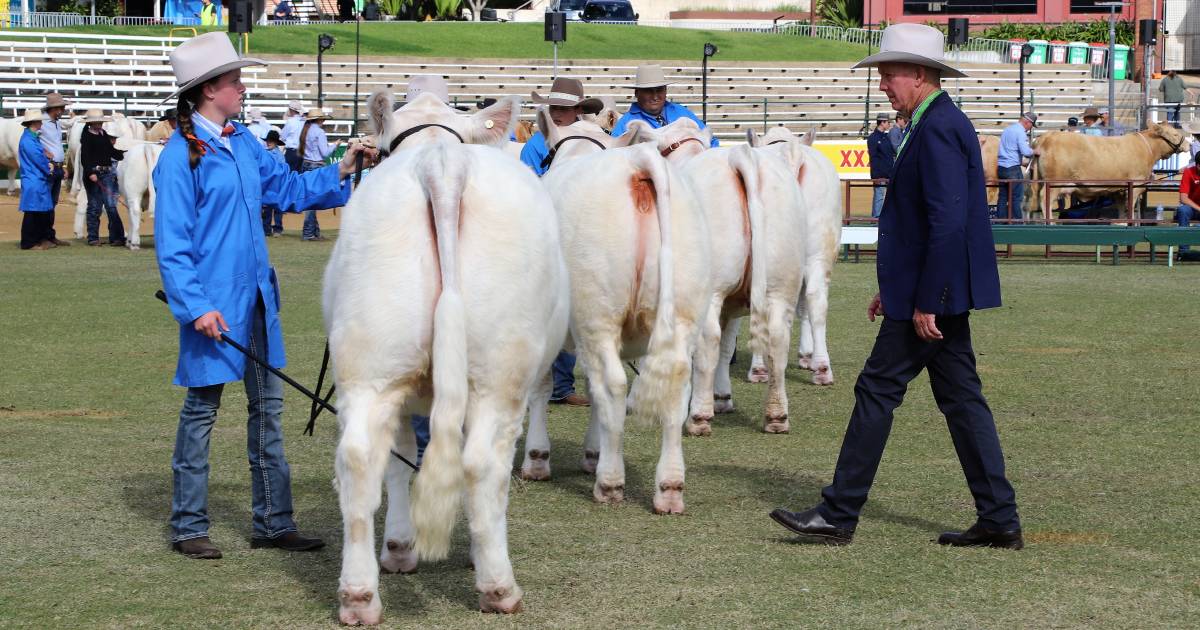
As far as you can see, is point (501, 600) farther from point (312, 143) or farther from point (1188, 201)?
point (312, 143)

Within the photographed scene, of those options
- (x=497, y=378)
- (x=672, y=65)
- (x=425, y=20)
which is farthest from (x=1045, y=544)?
(x=425, y=20)

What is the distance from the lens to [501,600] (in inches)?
204

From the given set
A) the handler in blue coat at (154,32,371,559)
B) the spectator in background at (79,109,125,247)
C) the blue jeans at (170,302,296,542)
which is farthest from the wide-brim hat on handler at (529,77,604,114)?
the spectator in background at (79,109,125,247)

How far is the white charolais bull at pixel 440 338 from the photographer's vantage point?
490 centimetres

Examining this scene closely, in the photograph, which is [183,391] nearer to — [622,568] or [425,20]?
[622,568]

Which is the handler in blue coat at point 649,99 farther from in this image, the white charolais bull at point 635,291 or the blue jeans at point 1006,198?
the blue jeans at point 1006,198

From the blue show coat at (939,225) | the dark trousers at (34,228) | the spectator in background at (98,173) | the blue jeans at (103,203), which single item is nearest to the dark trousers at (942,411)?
the blue show coat at (939,225)

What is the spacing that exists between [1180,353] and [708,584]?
25.7ft

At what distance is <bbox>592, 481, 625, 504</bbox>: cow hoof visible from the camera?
7.10 metres

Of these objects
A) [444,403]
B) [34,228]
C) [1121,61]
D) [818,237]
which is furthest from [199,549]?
[1121,61]

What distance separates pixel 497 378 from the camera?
5090 millimetres

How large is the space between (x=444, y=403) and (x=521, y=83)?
4559 centimetres

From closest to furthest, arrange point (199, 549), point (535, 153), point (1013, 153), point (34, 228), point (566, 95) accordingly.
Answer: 1. point (199, 549)
2. point (566, 95)
3. point (535, 153)
4. point (34, 228)
5. point (1013, 153)

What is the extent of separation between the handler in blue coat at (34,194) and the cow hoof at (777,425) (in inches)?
621
